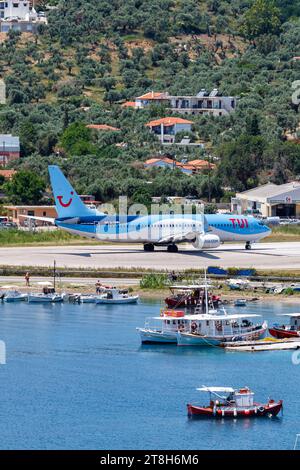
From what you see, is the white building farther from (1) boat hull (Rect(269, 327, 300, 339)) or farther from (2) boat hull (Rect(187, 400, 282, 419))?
(2) boat hull (Rect(187, 400, 282, 419))

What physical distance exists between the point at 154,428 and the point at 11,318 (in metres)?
34.2

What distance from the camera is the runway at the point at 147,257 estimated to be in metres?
124

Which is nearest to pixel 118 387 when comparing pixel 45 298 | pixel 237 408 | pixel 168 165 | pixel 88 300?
pixel 237 408

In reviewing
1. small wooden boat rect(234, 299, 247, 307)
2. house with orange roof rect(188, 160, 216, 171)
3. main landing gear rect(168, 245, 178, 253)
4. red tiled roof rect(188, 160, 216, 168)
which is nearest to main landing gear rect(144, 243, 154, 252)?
main landing gear rect(168, 245, 178, 253)

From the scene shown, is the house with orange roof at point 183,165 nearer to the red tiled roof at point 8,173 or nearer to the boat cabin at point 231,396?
the red tiled roof at point 8,173

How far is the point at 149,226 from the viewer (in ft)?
425

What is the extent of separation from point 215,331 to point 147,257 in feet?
119

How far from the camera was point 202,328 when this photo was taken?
9250 cm

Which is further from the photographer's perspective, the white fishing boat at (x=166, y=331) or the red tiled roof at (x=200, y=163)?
the red tiled roof at (x=200, y=163)

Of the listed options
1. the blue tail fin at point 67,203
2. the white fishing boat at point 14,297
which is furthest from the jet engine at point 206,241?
the white fishing boat at point 14,297

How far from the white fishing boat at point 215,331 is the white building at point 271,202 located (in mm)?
74417

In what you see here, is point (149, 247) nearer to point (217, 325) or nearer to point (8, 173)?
point (217, 325)

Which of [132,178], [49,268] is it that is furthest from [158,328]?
[132,178]
